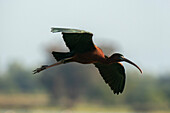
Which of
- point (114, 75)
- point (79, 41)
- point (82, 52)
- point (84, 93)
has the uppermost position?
point (84, 93)

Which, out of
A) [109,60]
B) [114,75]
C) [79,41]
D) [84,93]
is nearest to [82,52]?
[79,41]

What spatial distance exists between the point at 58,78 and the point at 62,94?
2.99 m

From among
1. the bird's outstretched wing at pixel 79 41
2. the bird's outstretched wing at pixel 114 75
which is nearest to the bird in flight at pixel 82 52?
the bird's outstretched wing at pixel 79 41

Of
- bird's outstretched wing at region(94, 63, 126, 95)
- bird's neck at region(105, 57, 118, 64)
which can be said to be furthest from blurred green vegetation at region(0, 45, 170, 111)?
bird's neck at region(105, 57, 118, 64)

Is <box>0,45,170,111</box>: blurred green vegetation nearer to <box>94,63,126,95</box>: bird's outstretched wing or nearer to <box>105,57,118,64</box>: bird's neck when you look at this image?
<box>94,63,126,95</box>: bird's outstretched wing

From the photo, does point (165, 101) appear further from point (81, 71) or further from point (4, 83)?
point (4, 83)

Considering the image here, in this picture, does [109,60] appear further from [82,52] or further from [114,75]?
[114,75]

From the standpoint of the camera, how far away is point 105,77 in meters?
12.7

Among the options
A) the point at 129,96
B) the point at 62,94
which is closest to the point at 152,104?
the point at 129,96

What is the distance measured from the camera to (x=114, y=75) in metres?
12.6

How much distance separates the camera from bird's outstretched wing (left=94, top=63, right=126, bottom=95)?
40.7 feet

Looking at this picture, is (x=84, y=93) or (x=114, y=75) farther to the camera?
(x=84, y=93)

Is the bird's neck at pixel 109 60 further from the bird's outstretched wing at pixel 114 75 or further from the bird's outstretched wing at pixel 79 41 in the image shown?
the bird's outstretched wing at pixel 114 75

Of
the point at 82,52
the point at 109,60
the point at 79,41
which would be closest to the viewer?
the point at 79,41
